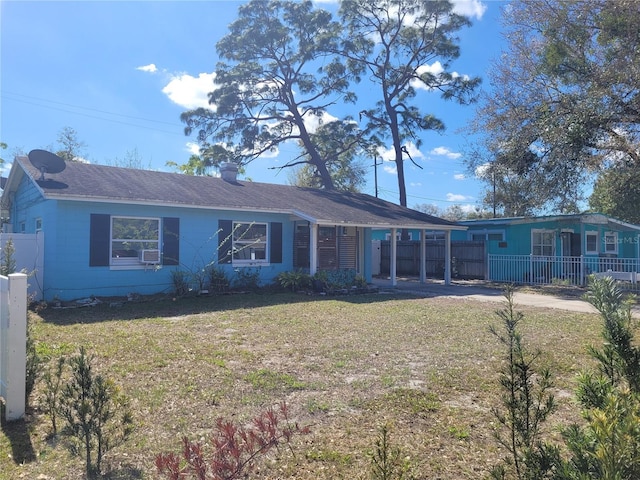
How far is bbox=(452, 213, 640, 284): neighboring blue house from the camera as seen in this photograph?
17078mm

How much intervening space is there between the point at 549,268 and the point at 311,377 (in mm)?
15049

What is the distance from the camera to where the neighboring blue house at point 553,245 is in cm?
1708

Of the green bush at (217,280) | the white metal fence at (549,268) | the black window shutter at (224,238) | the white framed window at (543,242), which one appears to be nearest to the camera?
the green bush at (217,280)

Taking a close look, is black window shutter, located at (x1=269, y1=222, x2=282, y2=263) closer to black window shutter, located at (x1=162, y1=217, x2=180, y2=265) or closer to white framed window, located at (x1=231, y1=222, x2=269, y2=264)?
white framed window, located at (x1=231, y1=222, x2=269, y2=264)

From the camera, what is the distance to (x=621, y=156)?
14008 millimetres

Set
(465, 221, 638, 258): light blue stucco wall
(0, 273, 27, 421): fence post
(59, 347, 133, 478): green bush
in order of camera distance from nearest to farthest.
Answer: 1. (59, 347, 133, 478): green bush
2. (0, 273, 27, 421): fence post
3. (465, 221, 638, 258): light blue stucco wall

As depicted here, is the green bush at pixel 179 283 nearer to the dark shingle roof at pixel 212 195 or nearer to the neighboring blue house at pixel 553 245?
the dark shingle roof at pixel 212 195

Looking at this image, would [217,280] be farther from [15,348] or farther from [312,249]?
[15,348]

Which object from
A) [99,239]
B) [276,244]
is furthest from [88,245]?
[276,244]

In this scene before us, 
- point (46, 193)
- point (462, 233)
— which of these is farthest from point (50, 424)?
point (462, 233)

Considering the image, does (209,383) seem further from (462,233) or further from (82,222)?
(462,233)

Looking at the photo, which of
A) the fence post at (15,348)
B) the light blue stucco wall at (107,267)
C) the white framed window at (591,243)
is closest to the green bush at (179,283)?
the light blue stucco wall at (107,267)

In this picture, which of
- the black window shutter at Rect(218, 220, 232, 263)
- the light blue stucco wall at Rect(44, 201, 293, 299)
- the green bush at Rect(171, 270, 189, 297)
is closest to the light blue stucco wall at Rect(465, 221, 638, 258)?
the light blue stucco wall at Rect(44, 201, 293, 299)

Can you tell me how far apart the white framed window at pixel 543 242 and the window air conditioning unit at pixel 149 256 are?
1631 cm
